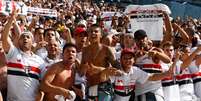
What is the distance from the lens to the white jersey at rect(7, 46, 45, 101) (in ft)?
23.1

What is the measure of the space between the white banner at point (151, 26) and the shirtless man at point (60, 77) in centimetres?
277

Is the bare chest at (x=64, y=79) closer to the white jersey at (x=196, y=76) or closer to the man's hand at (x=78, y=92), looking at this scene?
the man's hand at (x=78, y=92)

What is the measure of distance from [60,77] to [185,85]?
7.15ft

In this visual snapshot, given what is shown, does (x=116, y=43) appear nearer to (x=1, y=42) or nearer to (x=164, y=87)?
(x=164, y=87)

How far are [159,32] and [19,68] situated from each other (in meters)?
3.20

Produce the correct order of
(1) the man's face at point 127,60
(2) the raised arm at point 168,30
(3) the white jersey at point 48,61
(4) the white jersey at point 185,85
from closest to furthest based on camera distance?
1. (1) the man's face at point 127,60
2. (3) the white jersey at point 48,61
3. (4) the white jersey at point 185,85
4. (2) the raised arm at point 168,30

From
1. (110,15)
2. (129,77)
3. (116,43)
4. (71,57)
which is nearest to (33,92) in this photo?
(71,57)

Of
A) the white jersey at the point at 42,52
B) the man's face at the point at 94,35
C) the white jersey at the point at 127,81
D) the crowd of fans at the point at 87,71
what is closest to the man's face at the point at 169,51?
the crowd of fans at the point at 87,71

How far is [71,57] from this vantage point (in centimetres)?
688

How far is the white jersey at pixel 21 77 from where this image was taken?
704 centimetres

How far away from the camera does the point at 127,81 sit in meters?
7.13

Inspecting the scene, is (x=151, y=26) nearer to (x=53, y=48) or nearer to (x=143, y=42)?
(x=143, y=42)

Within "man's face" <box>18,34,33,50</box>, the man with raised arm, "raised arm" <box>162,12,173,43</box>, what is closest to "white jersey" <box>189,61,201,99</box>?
"raised arm" <box>162,12,173,43</box>

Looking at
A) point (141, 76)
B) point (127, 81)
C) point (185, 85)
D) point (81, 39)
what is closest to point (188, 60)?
Result: point (185, 85)
